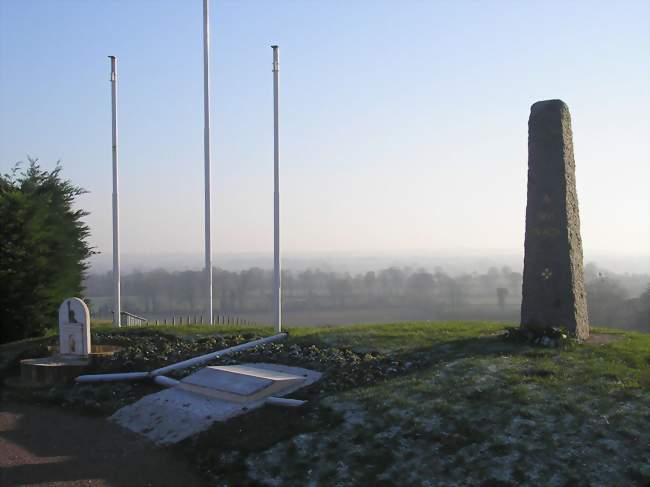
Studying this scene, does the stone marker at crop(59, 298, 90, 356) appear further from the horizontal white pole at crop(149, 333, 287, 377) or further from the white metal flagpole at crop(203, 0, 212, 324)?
the white metal flagpole at crop(203, 0, 212, 324)

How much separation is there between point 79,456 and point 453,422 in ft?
15.7

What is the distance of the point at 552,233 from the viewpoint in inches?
460

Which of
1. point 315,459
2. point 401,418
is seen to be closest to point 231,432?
point 315,459

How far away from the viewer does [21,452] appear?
8617 millimetres

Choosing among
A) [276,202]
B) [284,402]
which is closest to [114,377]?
[284,402]

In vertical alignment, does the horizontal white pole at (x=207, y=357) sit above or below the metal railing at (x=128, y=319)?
above

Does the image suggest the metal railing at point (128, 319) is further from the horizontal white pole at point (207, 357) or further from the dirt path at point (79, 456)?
the dirt path at point (79, 456)

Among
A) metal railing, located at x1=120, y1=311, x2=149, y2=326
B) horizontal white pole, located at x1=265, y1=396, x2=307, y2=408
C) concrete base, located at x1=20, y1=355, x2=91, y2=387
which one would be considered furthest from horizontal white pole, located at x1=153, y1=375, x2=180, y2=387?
metal railing, located at x1=120, y1=311, x2=149, y2=326

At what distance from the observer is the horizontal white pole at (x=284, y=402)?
9.02 m

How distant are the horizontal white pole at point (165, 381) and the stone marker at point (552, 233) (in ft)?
20.6

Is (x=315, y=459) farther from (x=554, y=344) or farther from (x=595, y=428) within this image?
(x=554, y=344)

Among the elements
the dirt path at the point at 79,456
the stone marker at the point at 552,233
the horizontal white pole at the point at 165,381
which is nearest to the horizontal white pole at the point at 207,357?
the horizontal white pole at the point at 165,381

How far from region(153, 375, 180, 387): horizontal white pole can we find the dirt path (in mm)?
1231

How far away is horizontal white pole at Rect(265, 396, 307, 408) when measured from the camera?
902cm
